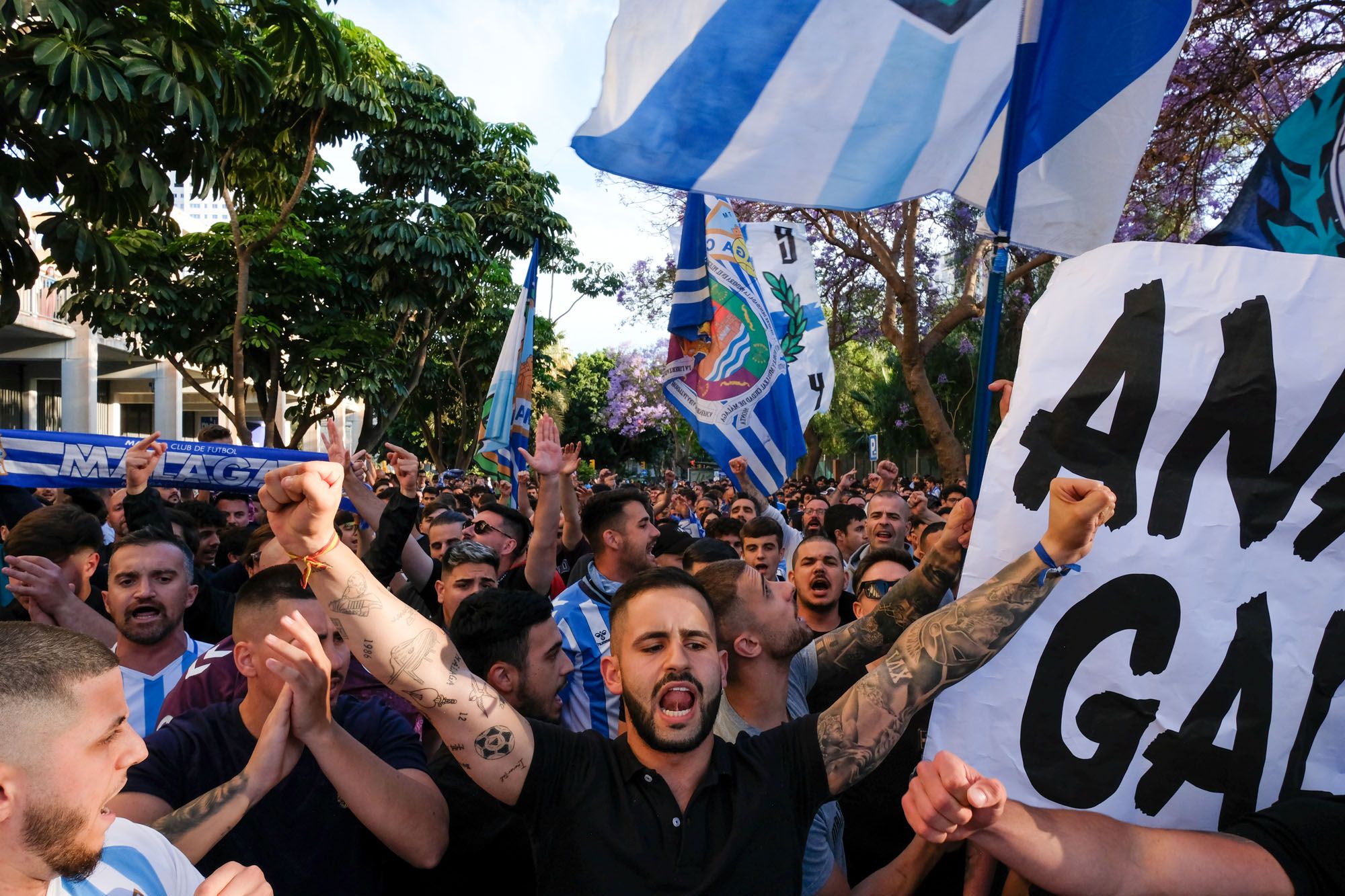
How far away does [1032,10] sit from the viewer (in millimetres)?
3010

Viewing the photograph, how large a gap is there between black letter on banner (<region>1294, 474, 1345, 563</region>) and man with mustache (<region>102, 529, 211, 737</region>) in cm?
345

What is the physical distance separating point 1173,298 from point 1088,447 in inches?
15.8

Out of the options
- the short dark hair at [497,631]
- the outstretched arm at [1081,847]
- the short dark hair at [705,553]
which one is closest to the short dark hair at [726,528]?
the short dark hair at [705,553]

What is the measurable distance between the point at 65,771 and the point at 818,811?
5.54 feet

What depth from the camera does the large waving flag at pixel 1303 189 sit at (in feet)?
9.30

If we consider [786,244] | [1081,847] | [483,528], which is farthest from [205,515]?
[1081,847]

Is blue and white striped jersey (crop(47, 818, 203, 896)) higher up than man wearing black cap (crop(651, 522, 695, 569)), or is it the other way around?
blue and white striped jersey (crop(47, 818, 203, 896))

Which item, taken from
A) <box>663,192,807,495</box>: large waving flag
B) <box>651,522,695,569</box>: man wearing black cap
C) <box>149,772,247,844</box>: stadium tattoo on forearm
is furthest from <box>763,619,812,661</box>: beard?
<box>663,192,807,495</box>: large waving flag

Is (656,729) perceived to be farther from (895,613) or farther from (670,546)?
(670,546)

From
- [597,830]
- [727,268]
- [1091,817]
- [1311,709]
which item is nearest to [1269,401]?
[1311,709]

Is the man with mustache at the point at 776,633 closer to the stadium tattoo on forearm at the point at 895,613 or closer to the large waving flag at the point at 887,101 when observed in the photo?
the stadium tattoo on forearm at the point at 895,613

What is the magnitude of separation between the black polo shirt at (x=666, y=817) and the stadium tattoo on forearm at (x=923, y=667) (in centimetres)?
6

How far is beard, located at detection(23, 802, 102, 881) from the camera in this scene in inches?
63.2

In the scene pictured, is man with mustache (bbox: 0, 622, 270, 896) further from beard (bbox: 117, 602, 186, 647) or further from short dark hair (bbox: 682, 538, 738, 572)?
short dark hair (bbox: 682, 538, 738, 572)
